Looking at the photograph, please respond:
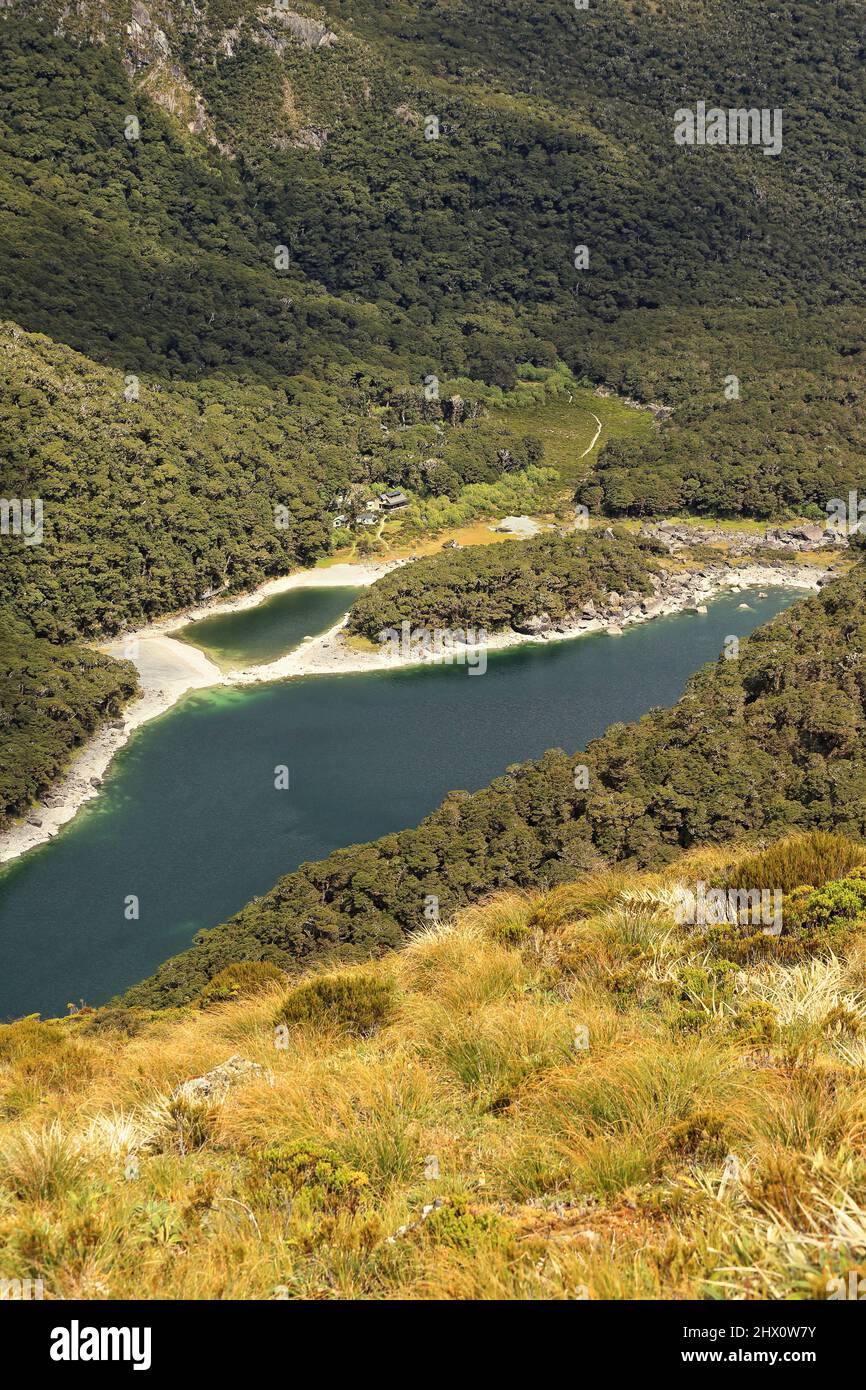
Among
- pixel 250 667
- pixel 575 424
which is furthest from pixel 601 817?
pixel 575 424

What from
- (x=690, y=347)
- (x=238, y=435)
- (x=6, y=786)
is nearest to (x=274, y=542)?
(x=238, y=435)

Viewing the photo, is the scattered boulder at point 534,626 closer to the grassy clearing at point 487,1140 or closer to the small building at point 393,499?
the small building at point 393,499

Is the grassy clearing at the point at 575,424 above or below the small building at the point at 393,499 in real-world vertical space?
above

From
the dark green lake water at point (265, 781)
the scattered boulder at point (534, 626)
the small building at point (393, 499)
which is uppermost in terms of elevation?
the small building at point (393, 499)

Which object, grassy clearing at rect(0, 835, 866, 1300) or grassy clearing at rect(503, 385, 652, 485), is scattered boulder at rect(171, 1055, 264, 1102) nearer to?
grassy clearing at rect(0, 835, 866, 1300)

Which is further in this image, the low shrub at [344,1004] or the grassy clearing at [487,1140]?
the low shrub at [344,1004]

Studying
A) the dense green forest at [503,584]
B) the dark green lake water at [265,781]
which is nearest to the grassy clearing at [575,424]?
the dense green forest at [503,584]

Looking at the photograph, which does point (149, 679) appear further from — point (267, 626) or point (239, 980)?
point (239, 980)

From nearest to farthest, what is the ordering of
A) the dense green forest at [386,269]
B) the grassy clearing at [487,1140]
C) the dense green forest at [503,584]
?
1. the grassy clearing at [487,1140]
2. the dense green forest at [503,584]
3. the dense green forest at [386,269]
